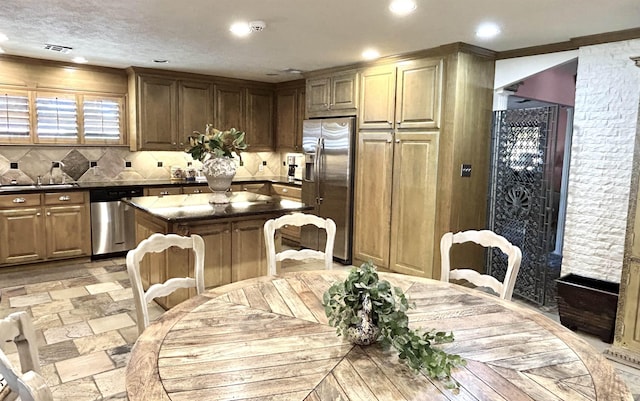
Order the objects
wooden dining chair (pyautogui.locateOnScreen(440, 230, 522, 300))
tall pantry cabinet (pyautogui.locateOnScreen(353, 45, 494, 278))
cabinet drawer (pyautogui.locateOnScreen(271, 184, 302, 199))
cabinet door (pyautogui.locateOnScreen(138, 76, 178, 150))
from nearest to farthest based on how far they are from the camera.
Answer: wooden dining chair (pyautogui.locateOnScreen(440, 230, 522, 300))
tall pantry cabinet (pyautogui.locateOnScreen(353, 45, 494, 278))
cabinet door (pyautogui.locateOnScreen(138, 76, 178, 150))
cabinet drawer (pyautogui.locateOnScreen(271, 184, 302, 199))

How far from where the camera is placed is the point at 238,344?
59.1 inches

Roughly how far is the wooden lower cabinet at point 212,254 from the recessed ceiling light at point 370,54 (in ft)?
6.31

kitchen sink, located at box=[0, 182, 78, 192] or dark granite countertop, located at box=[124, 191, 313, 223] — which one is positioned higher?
kitchen sink, located at box=[0, 182, 78, 192]

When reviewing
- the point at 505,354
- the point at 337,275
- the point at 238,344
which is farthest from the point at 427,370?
the point at 337,275

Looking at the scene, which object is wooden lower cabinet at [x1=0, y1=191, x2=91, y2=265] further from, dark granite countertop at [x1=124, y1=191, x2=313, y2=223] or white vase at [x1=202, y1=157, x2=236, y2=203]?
white vase at [x1=202, y1=157, x2=236, y2=203]

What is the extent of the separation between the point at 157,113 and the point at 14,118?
1.57m

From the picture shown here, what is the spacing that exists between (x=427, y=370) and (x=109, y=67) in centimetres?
576

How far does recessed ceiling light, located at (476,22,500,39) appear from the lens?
3.46 m

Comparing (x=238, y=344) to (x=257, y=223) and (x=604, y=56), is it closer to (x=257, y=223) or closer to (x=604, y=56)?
(x=257, y=223)

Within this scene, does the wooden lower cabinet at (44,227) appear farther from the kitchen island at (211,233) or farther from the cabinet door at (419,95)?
the cabinet door at (419,95)

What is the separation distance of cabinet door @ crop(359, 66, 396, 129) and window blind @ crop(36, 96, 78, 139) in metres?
3.52

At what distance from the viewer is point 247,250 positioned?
398 centimetres

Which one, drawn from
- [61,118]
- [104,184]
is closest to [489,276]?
[104,184]

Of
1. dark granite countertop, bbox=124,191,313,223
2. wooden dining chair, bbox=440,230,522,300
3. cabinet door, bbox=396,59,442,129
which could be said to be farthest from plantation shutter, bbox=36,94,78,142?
wooden dining chair, bbox=440,230,522,300
